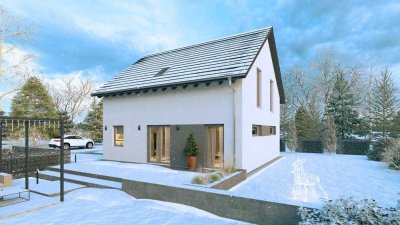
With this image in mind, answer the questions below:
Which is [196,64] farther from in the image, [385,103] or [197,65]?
[385,103]

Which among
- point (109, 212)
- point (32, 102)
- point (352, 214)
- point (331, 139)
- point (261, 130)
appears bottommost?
point (109, 212)

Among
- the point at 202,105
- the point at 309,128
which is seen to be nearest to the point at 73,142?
the point at 202,105

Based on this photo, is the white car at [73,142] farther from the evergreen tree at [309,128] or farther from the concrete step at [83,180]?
the evergreen tree at [309,128]

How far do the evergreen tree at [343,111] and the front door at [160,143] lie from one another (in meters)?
19.6

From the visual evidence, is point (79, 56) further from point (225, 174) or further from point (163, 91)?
point (225, 174)

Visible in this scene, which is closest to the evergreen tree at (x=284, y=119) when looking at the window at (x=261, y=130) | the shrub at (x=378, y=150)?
the shrub at (x=378, y=150)

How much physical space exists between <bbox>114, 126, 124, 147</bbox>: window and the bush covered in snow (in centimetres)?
1247

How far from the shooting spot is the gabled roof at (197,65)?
1122 centimetres

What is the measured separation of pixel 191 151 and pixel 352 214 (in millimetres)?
7669

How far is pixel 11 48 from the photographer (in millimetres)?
21250

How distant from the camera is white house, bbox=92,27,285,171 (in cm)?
1090

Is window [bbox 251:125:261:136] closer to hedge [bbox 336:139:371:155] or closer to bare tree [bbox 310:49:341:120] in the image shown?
hedge [bbox 336:139:371:155]

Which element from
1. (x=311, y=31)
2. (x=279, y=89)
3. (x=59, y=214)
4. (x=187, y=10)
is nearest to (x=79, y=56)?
(x=187, y=10)

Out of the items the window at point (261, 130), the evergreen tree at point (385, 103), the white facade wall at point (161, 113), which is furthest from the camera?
the evergreen tree at point (385, 103)
